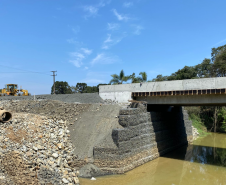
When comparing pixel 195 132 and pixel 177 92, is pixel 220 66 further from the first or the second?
pixel 177 92

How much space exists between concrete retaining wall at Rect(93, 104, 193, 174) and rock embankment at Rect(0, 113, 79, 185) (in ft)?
7.56

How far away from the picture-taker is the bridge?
15.1 metres

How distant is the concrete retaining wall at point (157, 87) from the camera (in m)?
15.2

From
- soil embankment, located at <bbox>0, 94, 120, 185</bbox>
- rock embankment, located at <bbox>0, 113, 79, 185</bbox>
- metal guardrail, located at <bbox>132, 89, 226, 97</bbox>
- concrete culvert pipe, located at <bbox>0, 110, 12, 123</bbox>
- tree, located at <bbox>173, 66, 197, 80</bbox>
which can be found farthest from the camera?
tree, located at <bbox>173, 66, 197, 80</bbox>

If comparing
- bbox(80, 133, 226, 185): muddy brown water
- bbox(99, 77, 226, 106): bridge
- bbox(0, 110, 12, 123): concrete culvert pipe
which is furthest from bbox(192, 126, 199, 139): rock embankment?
bbox(0, 110, 12, 123): concrete culvert pipe

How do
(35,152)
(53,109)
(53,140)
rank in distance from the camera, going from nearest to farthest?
(35,152), (53,140), (53,109)

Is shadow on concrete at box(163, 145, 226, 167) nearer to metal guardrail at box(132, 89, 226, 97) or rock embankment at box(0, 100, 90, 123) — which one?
metal guardrail at box(132, 89, 226, 97)

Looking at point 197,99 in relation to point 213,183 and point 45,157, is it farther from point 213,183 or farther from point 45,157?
point 45,157

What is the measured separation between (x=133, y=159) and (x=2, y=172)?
8.74 meters

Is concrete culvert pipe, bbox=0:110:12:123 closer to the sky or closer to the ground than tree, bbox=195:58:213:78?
closer to the ground

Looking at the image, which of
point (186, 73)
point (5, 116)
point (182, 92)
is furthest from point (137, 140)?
point (186, 73)

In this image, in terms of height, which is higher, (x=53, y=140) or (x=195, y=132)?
(x=53, y=140)

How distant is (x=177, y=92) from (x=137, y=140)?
5191 millimetres

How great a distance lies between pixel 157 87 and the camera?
59.7 feet
